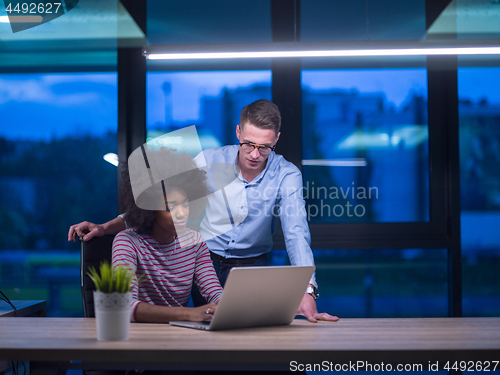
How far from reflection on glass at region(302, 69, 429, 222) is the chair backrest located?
156 centimetres

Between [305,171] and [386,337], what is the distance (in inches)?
74.4

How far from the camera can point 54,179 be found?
3109mm

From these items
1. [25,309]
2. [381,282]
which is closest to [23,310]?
[25,309]

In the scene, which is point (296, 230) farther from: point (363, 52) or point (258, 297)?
point (363, 52)

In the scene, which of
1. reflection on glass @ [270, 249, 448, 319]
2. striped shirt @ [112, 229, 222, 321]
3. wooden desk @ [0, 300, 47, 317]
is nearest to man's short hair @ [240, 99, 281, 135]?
striped shirt @ [112, 229, 222, 321]

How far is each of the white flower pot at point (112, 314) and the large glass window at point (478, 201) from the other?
2585 millimetres

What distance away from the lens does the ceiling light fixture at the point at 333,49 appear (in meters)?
2.24

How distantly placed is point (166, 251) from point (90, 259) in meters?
0.33

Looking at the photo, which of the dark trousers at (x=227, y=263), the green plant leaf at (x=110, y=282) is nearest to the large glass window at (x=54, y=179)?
the dark trousers at (x=227, y=263)

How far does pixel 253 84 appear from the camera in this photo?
10.1 ft

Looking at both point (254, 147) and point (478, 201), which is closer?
point (254, 147)

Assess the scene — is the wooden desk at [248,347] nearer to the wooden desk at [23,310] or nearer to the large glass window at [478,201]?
Answer: the wooden desk at [23,310]

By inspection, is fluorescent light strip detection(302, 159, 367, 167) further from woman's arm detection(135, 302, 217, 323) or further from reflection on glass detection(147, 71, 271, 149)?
woman's arm detection(135, 302, 217, 323)

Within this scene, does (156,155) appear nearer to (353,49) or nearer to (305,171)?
(353,49)
